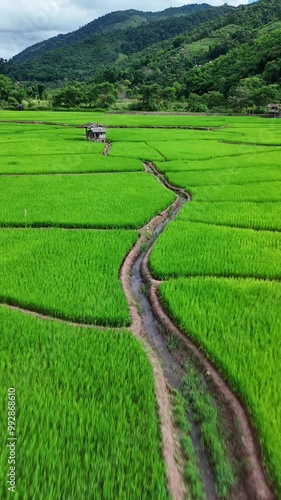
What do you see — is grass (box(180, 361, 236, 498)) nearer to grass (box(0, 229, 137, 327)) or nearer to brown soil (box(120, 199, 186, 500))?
brown soil (box(120, 199, 186, 500))

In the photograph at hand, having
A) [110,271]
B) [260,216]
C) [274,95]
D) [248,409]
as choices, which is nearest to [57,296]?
[110,271]

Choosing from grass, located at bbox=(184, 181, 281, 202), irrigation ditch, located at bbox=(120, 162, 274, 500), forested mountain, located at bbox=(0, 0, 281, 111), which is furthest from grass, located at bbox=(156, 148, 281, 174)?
forested mountain, located at bbox=(0, 0, 281, 111)

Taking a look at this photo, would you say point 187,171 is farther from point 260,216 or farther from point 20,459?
point 20,459

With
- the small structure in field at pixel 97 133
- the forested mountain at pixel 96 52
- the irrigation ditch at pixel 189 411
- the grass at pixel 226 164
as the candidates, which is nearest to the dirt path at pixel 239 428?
the irrigation ditch at pixel 189 411

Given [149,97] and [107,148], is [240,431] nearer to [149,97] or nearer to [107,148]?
[107,148]

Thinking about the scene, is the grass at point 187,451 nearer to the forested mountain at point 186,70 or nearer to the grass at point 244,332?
the grass at point 244,332
